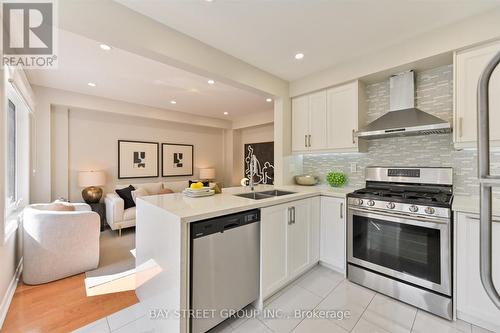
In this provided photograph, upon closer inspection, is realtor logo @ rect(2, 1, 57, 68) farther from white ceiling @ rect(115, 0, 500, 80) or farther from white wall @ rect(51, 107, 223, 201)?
white wall @ rect(51, 107, 223, 201)

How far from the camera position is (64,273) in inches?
94.0

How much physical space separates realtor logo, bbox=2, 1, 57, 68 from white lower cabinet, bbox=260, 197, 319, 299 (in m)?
2.31

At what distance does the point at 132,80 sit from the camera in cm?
321

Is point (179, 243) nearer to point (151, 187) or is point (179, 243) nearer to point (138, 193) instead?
point (138, 193)

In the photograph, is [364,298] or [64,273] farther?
[64,273]

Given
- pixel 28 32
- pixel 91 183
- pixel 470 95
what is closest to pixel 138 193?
pixel 91 183

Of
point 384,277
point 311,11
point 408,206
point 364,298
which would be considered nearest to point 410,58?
point 311,11

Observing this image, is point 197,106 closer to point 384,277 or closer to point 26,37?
point 26,37

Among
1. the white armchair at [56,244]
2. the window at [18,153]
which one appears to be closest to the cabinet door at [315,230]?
the white armchair at [56,244]

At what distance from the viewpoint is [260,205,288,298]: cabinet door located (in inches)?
73.5

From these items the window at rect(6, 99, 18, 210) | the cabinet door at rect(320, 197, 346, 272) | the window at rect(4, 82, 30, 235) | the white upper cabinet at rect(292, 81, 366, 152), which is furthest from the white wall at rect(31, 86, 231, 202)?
the cabinet door at rect(320, 197, 346, 272)

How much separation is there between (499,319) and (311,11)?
9.08 ft

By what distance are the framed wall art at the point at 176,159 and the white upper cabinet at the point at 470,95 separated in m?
5.09

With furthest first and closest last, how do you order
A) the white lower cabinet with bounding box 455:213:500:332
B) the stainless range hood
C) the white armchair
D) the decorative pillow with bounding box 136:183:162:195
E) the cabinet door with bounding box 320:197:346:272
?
the decorative pillow with bounding box 136:183:162:195
the cabinet door with bounding box 320:197:346:272
the white armchair
the stainless range hood
the white lower cabinet with bounding box 455:213:500:332
